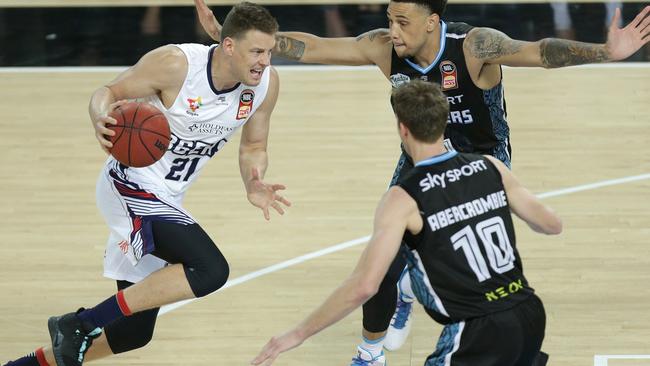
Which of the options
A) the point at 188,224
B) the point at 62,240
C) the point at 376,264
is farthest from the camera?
the point at 62,240

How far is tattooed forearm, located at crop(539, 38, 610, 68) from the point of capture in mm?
6355

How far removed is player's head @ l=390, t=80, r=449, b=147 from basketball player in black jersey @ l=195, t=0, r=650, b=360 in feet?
5.28

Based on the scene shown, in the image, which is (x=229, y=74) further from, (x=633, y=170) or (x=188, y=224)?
(x=633, y=170)

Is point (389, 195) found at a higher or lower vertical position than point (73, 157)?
higher

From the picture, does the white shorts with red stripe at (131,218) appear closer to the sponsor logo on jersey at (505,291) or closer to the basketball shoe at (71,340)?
the basketball shoe at (71,340)

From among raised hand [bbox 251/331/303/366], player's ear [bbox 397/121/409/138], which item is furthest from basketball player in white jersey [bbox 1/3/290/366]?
player's ear [bbox 397/121/409/138]

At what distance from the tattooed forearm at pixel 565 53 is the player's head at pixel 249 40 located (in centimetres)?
156

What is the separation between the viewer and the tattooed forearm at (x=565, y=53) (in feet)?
20.9

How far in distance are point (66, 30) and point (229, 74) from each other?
8963 millimetres

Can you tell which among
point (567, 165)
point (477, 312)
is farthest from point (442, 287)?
point (567, 165)

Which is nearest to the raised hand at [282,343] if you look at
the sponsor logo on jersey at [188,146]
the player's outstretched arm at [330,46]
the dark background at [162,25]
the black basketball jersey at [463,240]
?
the black basketball jersey at [463,240]

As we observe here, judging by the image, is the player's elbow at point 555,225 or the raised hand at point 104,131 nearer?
the player's elbow at point 555,225

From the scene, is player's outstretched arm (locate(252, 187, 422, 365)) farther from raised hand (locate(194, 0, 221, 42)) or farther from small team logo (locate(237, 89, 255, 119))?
raised hand (locate(194, 0, 221, 42))

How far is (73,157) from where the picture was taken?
418 inches
